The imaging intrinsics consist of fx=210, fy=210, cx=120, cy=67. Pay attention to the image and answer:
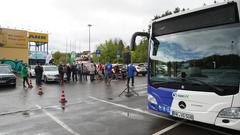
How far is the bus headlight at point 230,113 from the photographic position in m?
4.35

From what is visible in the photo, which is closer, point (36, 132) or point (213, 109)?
point (213, 109)

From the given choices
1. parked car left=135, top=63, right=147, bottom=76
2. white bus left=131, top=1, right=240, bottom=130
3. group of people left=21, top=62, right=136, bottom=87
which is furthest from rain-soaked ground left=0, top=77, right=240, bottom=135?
parked car left=135, top=63, right=147, bottom=76

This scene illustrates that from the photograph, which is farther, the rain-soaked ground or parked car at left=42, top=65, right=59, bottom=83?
parked car at left=42, top=65, right=59, bottom=83

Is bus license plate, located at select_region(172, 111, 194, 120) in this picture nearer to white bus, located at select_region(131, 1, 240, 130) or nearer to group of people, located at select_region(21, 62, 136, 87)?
white bus, located at select_region(131, 1, 240, 130)

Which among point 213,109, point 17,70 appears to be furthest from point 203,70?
point 17,70

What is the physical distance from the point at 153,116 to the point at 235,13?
13.6 feet

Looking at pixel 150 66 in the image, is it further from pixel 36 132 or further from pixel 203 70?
pixel 36 132

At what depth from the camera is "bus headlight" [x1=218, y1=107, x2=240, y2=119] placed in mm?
4348

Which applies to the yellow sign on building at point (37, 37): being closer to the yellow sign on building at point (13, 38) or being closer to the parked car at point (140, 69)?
the yellow sign on building at point (13, 38)

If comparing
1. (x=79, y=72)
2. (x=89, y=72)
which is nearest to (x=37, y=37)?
(x=79, y=72)

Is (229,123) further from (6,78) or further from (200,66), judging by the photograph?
(6,78)

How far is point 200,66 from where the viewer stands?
4.98 m

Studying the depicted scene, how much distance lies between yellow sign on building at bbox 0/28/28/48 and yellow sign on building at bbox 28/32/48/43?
5050 millimetres

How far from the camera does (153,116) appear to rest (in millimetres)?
7234
